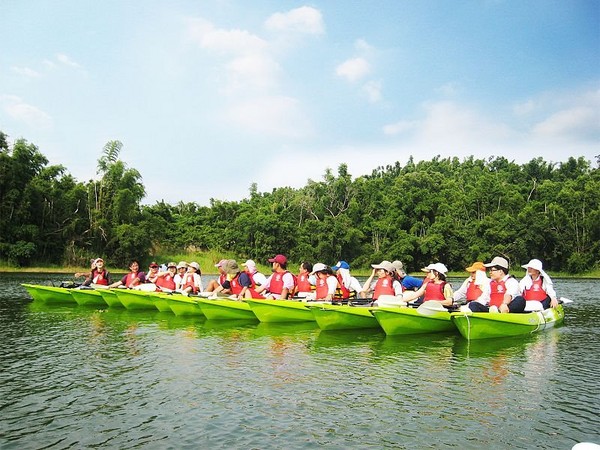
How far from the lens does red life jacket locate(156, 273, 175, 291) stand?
1529cm

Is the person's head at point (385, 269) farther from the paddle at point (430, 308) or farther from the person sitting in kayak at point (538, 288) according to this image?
the person sitting in kayak at point (538, 288)

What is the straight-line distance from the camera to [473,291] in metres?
11.2

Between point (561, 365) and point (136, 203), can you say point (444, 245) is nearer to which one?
point (136, 203)

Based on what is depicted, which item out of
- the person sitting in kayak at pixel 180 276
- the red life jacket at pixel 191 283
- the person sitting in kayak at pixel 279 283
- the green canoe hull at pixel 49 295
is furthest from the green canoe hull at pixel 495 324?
the green canoe hull at pixel 49 295

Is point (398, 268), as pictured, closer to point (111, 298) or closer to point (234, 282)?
A: point (234, 282)

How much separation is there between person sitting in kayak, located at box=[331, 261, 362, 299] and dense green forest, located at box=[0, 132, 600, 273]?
28.7m

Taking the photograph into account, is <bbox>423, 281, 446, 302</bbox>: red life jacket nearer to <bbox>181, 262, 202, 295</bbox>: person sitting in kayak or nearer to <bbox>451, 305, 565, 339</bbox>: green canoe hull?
<bbox>451, 305, 565, 339</bbox>: green canoe hull

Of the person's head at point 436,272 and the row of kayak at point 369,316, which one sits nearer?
the row of kayak at point 369,316

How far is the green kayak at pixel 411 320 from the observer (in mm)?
9984

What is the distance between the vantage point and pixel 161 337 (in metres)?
10.6

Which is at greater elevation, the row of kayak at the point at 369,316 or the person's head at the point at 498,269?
the person's head at the point at 498,269

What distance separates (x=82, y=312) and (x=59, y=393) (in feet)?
28.4

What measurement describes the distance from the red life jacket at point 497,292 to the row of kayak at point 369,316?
1.60 feet

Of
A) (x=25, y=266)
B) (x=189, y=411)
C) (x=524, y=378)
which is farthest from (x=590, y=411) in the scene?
(x=25, y=266)
